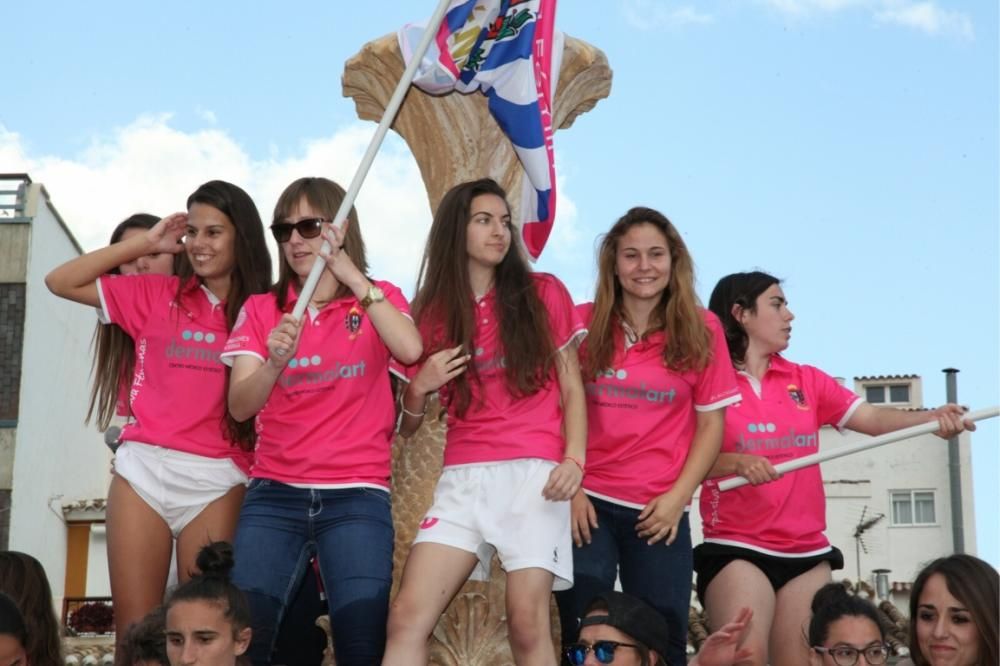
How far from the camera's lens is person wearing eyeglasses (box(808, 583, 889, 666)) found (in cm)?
548

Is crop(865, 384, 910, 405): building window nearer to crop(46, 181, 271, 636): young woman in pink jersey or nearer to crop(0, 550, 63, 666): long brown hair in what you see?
crop(46, 181, 271, 636): young woman in pink jersey

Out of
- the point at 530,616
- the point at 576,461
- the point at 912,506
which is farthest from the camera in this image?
Answer: the point at 912,506

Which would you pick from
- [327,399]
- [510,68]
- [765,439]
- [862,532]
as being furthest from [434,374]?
[862,532]

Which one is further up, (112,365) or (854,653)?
(112,365)

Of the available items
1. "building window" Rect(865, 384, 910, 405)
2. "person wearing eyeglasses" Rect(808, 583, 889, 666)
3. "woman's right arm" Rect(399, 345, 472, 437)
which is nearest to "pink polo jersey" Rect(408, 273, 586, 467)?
"woman's right arm" Rect(399, 345, 472, 437)

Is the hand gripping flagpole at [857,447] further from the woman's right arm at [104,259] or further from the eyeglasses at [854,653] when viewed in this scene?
the woman's right arm at [104,259]

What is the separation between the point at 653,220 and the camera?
21.0 feet

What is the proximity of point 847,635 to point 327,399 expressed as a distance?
2008 millimetres

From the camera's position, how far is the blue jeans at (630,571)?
19.0ft

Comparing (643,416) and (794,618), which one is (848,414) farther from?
(643,416)

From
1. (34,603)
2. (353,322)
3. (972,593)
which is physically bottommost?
(34,603)

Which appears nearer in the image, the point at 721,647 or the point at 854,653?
the point at 721,647

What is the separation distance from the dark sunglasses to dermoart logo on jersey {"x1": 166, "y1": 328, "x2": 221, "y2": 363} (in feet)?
1.58

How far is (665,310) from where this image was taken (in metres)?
6.32
